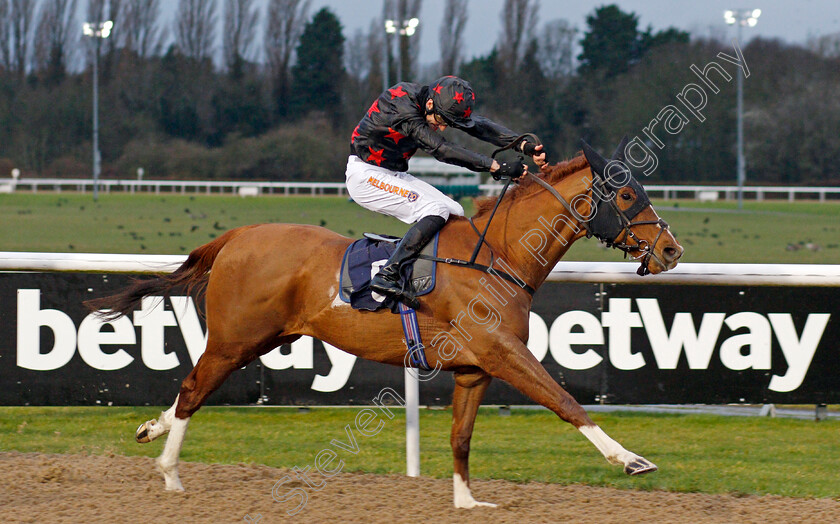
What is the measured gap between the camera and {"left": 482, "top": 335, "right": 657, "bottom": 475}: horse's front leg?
3689mm

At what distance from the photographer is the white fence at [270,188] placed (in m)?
31.8

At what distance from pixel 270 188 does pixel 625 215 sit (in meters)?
30.1

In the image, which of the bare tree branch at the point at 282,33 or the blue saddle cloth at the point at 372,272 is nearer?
the blue saddle cloth at the point at 372,272

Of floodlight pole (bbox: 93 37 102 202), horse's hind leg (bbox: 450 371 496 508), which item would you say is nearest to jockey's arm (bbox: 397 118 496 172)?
horse's hind leg (bbox: 450 371 496 508)

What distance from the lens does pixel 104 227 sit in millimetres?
20438

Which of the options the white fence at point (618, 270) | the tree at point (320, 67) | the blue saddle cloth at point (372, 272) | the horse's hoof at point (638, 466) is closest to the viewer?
the horse's hoof at point (638, 466)

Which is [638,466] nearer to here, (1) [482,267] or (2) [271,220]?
(1) [482,267]

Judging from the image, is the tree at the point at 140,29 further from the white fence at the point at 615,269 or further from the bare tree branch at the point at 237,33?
the white fence at the point at 615,269

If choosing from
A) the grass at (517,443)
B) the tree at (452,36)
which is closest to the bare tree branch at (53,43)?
the tree at (452,36)

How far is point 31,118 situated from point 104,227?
922 centimetres

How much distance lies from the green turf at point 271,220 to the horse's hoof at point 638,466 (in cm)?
957

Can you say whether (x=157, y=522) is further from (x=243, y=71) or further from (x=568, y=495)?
(x=243, y=71)

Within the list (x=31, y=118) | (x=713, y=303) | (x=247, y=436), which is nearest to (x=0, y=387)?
(x=247, y=436)

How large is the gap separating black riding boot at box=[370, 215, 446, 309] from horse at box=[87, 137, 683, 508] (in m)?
0.09
